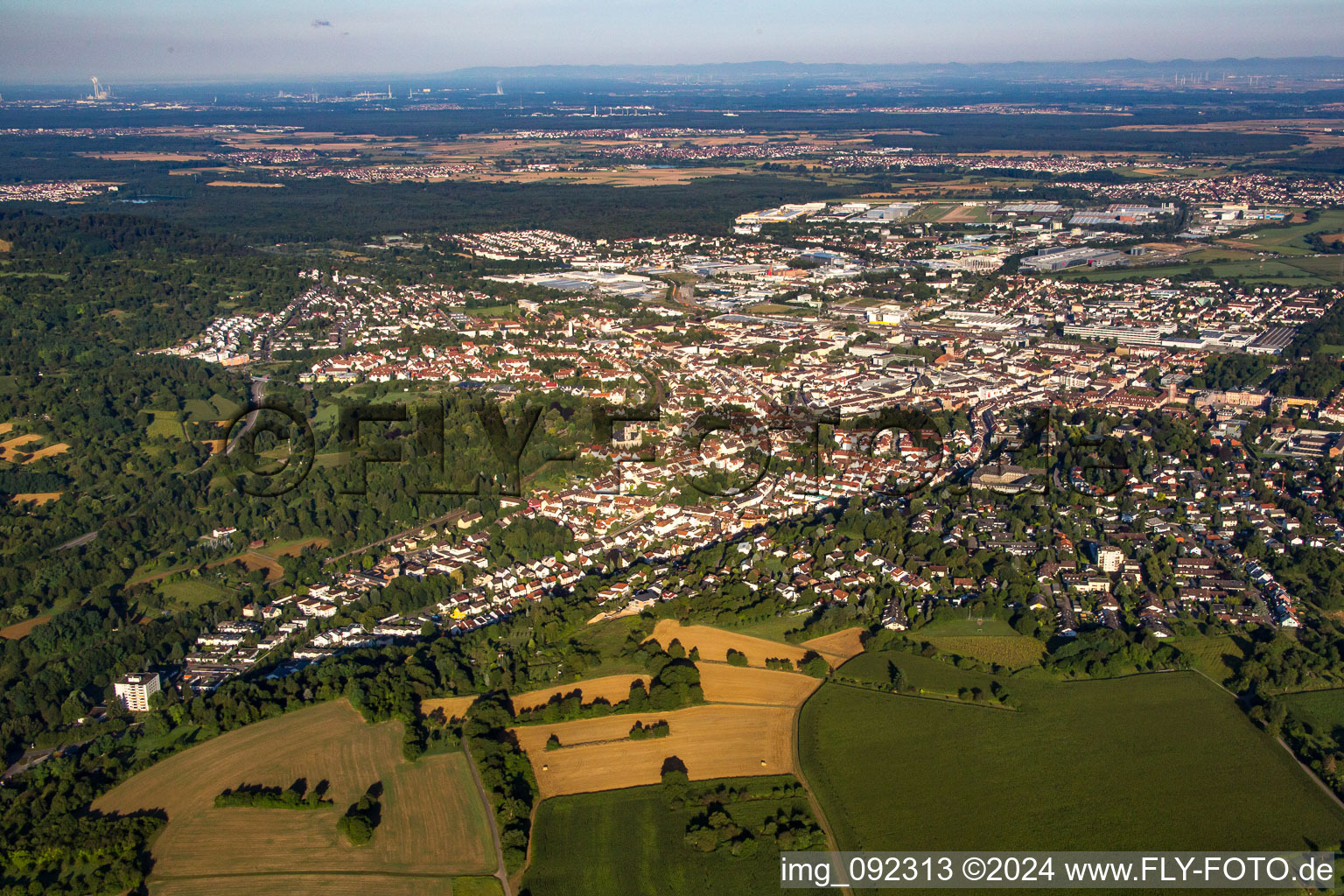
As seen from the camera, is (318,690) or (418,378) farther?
(418,378)

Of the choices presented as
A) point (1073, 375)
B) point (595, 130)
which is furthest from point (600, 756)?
point (595, 130)

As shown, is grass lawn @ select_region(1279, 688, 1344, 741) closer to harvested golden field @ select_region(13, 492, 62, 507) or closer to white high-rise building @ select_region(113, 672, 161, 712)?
white high-rise building @ select_region(113, 672, 161, 712)

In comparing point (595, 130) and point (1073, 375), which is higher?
point (595, 130)

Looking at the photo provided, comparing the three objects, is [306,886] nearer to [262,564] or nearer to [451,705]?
[451,705]

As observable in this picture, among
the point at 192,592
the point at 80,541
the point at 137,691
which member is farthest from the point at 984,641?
the point at 80,541

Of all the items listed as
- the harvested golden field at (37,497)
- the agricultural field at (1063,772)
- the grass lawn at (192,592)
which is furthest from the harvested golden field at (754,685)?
the harvested golden field at (37,497)

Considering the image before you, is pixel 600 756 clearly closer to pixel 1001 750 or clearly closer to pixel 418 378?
pixel 1001 750
